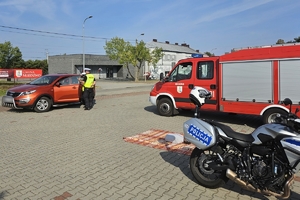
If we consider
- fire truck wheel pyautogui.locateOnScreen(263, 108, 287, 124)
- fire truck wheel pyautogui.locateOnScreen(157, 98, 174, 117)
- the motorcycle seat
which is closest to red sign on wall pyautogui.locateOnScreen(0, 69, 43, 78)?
fire truck wheel pyautogui.locateOnScreen(157, 98, 174, 117)

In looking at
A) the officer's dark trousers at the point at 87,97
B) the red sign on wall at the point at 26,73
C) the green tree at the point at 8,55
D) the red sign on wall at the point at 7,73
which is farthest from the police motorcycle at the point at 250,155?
the green tree at the point at 8,55

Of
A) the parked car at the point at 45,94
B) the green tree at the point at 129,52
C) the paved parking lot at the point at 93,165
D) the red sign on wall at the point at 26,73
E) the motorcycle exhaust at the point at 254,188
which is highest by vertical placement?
the green tree at the point at 129,52

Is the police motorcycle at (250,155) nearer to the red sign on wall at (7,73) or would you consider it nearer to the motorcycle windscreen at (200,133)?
the motorcycle windscreen at (200,133)

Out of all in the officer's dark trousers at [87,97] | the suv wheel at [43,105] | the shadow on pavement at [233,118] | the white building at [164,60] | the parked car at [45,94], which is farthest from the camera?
the white building at [164,60]

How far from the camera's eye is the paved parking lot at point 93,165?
384cm

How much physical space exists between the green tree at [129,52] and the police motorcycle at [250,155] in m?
38.0

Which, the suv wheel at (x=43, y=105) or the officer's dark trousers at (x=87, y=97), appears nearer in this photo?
the suv wheel at (x=43, y=105)

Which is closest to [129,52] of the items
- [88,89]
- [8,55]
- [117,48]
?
[117,48]

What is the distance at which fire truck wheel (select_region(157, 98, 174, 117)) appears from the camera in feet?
32.9

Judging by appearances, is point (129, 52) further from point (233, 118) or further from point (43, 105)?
point (233, 118)

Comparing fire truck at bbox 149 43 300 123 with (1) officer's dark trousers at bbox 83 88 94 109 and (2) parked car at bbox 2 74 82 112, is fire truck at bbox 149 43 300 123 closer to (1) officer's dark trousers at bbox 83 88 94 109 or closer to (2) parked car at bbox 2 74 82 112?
(1) officer's dark trousers at bbox 83 88 94 109

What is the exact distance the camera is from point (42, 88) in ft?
37.3

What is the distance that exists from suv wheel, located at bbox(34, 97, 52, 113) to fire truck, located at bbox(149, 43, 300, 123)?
18.7ft

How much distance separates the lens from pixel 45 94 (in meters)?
11.4
